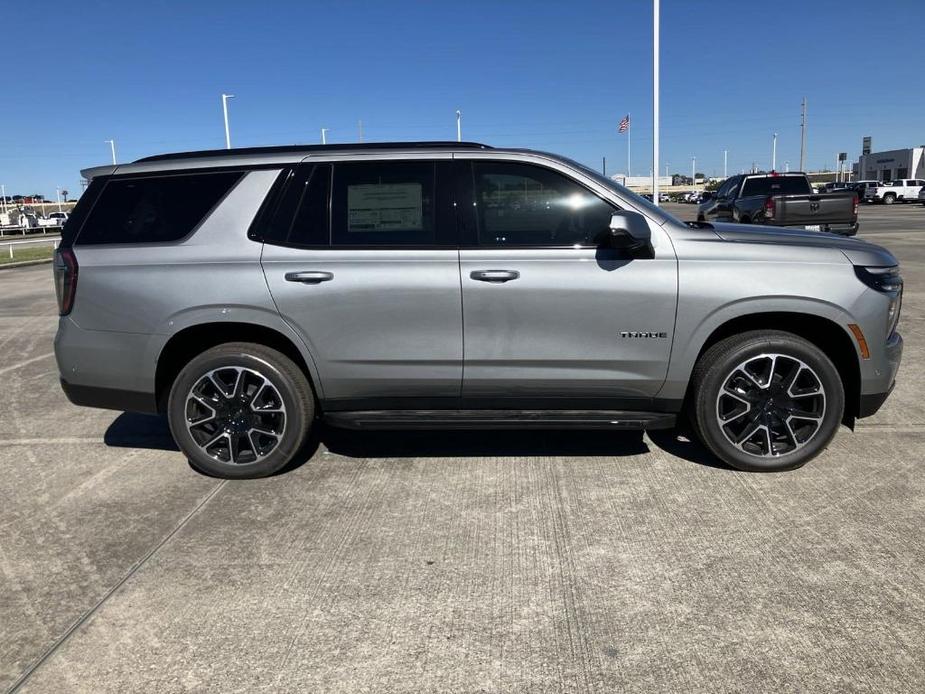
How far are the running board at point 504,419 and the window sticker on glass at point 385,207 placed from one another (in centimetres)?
108

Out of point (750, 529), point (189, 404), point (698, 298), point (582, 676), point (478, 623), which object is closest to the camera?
point (582, 676)

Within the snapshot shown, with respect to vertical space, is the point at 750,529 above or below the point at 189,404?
below

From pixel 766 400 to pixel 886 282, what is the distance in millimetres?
941

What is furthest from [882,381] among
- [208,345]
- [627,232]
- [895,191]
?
[895,191]

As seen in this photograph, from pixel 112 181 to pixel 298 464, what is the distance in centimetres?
205

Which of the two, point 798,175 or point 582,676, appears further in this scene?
point 798,175

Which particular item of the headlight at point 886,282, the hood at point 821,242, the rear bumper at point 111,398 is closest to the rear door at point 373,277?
the rear bumper at point 111,398

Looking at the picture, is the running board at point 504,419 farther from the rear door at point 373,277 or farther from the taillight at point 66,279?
the taillight at point 66,279

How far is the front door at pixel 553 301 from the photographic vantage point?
4.09m

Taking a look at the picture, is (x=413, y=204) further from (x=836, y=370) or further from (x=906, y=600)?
(x=906, y=600)

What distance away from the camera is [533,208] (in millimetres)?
4258

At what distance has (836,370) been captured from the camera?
4.23 metres

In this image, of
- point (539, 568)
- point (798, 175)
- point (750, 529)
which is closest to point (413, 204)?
point (539, 568)

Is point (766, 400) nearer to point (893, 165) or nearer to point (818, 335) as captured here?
point (818, 335)
